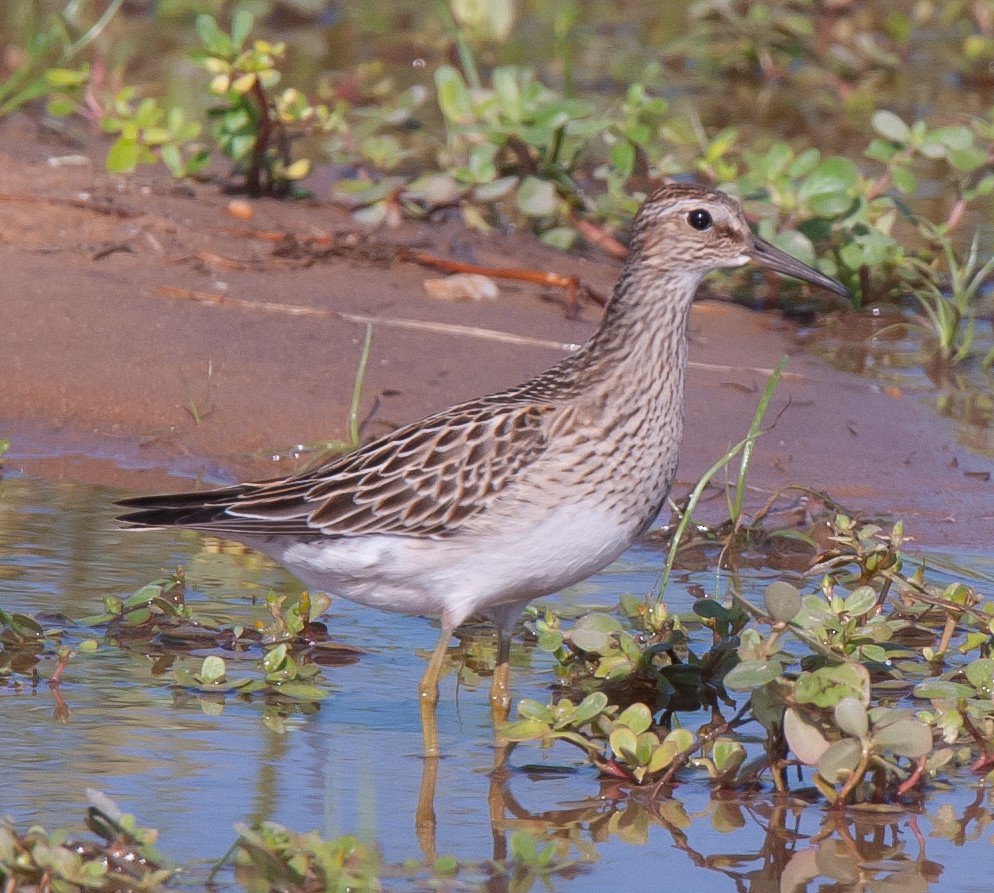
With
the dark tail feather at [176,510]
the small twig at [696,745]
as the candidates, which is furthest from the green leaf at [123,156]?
the small twig at [696,745]

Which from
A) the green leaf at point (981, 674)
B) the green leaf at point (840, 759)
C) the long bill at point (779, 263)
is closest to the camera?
the green leaf at point (840, 759)

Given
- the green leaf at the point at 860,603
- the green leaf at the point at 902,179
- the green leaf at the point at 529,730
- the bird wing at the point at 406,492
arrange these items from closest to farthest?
Answer: the green leaf at the point at 529,730
the green leaf at the point at 860,603
the bird wing at the point at 406,492
the green leaf at the point at 902,179

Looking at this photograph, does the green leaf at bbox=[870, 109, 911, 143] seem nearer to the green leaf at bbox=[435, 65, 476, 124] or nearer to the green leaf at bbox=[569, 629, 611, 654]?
the green leaf at bbox=[435, 65, 476, 124]

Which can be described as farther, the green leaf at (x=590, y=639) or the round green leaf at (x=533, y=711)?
the green leaf at (x=590, y=639)

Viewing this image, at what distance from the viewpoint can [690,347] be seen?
9.10 meters

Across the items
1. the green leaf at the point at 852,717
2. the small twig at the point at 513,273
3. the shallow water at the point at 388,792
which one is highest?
the small twig at the point at 513,273

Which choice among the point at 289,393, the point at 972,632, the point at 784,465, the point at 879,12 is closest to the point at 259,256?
the point at 289,393

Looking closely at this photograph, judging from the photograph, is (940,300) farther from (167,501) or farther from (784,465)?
(167,501)

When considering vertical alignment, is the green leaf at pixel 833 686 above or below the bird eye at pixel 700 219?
below

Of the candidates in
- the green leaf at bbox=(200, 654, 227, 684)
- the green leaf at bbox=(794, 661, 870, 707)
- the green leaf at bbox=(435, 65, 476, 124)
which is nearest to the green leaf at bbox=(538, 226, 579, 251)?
the green leaf at bbox=(435, 65, 476, 124)

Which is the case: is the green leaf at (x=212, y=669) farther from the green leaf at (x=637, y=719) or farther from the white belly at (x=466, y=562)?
the green leaf at (x=637, y=719)

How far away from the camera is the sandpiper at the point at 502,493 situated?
5.70 metres

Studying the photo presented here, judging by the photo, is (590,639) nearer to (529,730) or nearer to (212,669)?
(529,730)

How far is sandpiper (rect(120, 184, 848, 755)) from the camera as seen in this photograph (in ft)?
18.7
